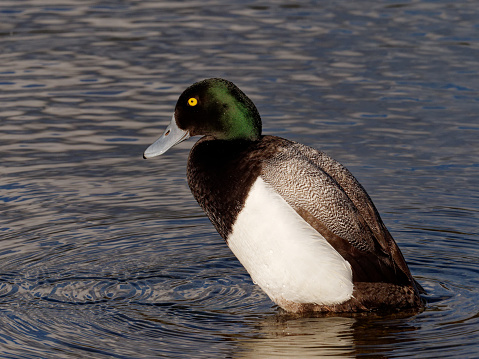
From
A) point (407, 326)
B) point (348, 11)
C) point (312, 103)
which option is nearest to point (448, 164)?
point (312, 103)

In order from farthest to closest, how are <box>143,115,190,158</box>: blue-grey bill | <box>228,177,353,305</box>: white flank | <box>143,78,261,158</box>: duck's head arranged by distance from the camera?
<box>143,115,190,158</box>: blue-grey bill, <box>143,78,261,158</box>: duck's head, <box>228,177,353,305</box>: white flank

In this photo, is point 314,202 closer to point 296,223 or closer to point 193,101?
point 296,223

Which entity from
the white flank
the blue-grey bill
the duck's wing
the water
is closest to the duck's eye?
the blue-grey bill

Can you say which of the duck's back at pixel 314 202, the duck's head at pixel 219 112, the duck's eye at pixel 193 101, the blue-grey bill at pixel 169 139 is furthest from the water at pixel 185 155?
the duck's eye at pixel 193 101

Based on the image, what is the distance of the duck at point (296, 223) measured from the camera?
6090 millimetres

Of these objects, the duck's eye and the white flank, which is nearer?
the white flank

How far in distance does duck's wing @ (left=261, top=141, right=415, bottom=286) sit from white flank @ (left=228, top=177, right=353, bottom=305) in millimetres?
54

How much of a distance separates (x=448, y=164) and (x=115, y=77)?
14.1 feet

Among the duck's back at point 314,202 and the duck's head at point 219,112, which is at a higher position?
the duck's head at point 219,112

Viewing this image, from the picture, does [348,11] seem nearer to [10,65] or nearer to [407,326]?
[10,65]

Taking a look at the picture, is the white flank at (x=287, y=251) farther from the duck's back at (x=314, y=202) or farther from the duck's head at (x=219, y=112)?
the duck's head at (x=219, y=112)

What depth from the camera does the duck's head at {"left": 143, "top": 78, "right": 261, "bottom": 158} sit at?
658 centimetres

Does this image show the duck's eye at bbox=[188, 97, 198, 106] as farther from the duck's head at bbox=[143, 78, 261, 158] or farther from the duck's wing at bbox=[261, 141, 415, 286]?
the duck's wing at bbox=[261, 141, 415, 286]

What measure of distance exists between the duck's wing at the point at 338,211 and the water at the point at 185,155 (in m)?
0.38
